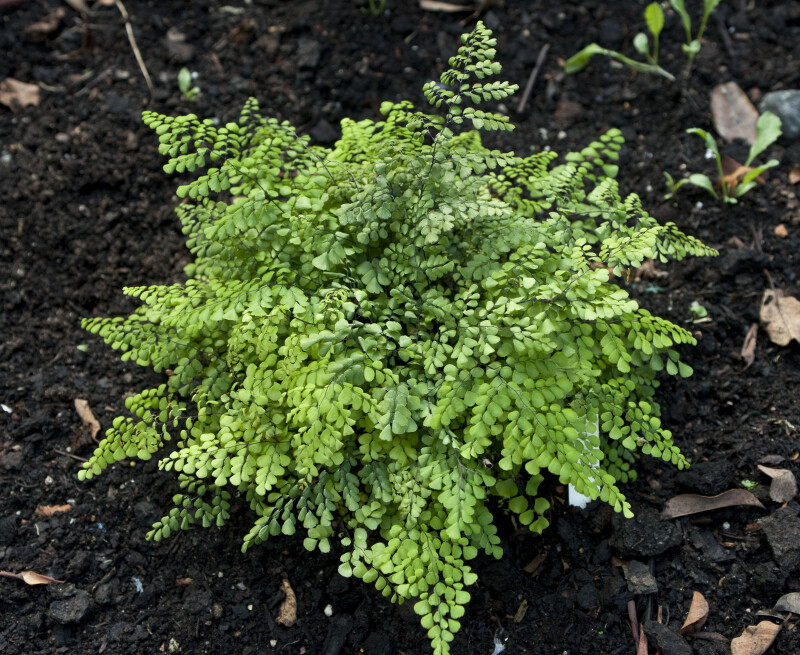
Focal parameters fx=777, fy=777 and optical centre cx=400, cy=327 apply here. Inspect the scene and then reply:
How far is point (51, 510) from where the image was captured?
3.28 m

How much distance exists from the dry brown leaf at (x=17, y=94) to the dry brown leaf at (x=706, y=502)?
4134 millimetres

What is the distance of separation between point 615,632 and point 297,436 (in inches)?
57.7

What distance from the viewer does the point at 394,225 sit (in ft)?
8.94

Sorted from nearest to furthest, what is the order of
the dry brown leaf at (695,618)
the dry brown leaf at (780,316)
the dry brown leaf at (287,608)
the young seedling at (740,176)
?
1. the dry brown leaf at (695,618)
2. the dry brown leaf at (287,608)
3. the dry brown leaf at (780,316)
4. the young seedling at (740,176)

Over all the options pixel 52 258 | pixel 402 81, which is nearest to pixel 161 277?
pixel 52 258

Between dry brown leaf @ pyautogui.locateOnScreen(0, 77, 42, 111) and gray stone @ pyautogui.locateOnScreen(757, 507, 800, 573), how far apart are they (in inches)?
175

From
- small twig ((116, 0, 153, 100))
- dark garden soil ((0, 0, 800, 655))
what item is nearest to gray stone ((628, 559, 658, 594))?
dark garden soil ((0, 0, 800, 655))

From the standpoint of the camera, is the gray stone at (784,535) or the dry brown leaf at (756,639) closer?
the dry brown leaf at (756,639)

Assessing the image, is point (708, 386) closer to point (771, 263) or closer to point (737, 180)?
point (771, 263)

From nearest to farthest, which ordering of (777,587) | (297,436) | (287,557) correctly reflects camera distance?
(297,436) < (777,587) < (287,557)

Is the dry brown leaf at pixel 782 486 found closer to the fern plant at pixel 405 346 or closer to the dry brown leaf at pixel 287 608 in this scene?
the fern plant at pixel 405 346

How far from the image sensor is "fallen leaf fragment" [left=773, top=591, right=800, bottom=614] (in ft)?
9.36

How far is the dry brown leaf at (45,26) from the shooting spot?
191 inches

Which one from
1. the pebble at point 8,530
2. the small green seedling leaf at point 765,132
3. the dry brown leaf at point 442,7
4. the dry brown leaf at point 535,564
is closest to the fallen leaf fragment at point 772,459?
the dry brown leaf at point 535,564
